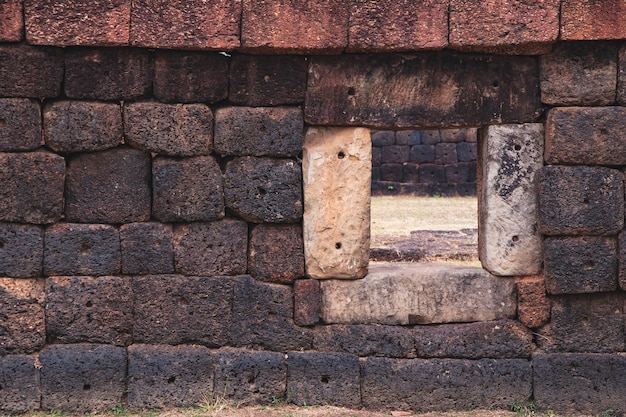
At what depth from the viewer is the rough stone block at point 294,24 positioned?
5.71 meters

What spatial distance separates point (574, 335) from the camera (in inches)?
237

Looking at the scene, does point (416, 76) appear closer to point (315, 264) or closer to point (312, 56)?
point (312, 56)

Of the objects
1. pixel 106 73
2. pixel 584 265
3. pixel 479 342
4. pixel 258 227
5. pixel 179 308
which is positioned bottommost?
pixel 479 342

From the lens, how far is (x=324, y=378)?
19.9 ft

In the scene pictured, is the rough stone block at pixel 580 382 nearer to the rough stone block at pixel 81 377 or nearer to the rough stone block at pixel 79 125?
the rough stone block at pixel 81 377

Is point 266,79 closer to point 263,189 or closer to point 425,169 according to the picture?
point 263,189

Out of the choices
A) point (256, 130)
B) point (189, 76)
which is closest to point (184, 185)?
point (256, 130)

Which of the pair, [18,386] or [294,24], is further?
[18,386]

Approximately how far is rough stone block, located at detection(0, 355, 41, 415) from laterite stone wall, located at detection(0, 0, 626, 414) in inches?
0.6

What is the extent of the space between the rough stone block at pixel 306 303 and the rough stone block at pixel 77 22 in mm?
2320

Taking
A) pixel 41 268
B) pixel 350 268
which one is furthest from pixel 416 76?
pixel 41 268

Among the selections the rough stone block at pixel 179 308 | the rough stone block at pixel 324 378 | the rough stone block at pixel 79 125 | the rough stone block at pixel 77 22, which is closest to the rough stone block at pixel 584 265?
the rough stone block at pixel 324 378

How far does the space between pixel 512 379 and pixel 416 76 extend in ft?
8.23

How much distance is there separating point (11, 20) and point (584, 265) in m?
4.74
